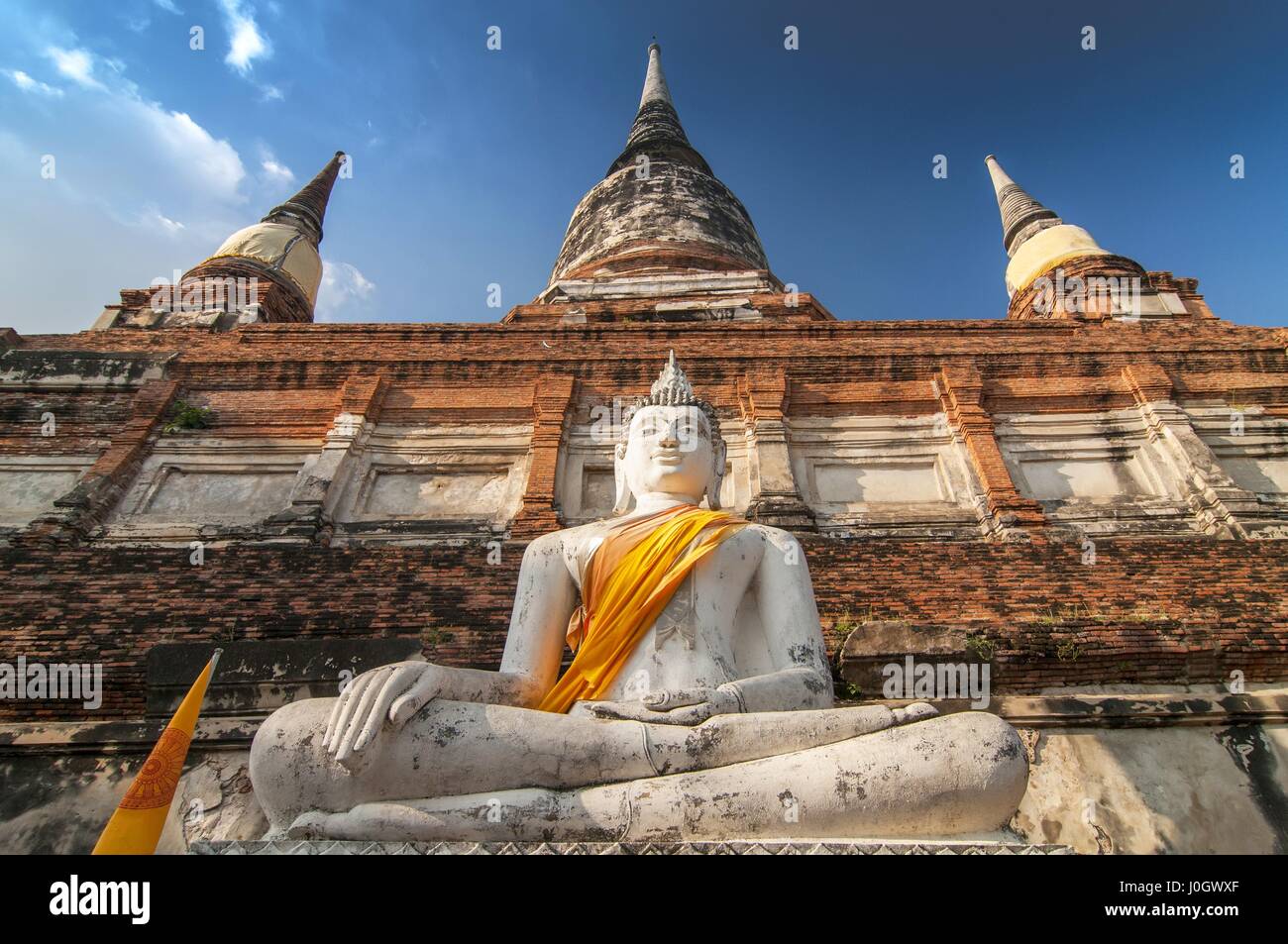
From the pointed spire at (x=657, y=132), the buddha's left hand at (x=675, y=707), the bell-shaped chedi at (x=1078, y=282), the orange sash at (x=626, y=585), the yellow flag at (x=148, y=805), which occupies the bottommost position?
the yellow flag at (x=148, y=805)

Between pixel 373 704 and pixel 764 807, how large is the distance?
4.54 feet

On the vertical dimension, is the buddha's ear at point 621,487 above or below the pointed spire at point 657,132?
below

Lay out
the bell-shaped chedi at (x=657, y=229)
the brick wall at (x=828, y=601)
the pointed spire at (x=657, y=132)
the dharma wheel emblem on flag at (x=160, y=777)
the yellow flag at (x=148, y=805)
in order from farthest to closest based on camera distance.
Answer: the pointed spire at (x=657, y=132) < the bell-shaped chedi at (x=657, y=229) < the brick wall at (x=828, y=601) < the dharma wheel emblem on flag at (x=160, y=777) < the yellow flag at (x=148, y=805)

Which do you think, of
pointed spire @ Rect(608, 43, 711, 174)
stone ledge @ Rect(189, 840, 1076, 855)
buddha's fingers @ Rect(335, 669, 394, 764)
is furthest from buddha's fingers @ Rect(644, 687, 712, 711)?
pointed spire @ Rect(608, 43, 711, 174)

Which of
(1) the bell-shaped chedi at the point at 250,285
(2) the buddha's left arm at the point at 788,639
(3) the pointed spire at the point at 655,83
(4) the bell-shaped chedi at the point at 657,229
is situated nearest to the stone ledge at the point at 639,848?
(2) the buddha's left arm at the point at 788,639

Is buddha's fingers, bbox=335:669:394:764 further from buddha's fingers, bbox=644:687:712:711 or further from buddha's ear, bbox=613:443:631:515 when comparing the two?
buddha's ear, bbox=613:443:631:515

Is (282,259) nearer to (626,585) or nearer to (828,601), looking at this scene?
(828,601)

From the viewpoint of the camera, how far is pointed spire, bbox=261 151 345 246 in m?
17.5

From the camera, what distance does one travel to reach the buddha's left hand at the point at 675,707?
298 cm

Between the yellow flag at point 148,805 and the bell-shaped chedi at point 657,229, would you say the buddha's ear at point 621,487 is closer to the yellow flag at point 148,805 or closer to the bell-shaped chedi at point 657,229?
the yellow flag at point 148,805

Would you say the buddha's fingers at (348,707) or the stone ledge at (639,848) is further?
the buddha's fingers at (348,707)

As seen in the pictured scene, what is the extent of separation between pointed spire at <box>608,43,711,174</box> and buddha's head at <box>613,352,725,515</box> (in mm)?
18709

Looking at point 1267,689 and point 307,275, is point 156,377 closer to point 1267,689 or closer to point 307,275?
point 307,275
